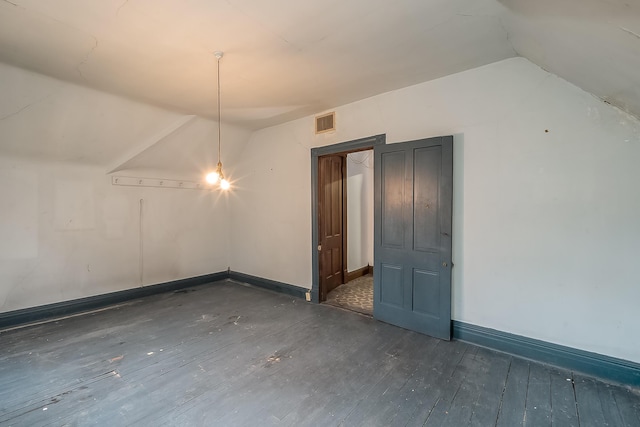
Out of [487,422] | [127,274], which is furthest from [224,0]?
[127,274]

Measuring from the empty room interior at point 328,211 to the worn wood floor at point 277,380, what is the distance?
0.02 meters

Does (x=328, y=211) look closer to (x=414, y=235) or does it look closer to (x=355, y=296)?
(x=355, y=296)

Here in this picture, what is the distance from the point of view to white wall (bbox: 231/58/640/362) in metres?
2.31

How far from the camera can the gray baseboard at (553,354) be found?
2.28m

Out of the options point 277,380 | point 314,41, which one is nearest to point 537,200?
point 314,41

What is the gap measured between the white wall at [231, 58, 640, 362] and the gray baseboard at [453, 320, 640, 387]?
6cm

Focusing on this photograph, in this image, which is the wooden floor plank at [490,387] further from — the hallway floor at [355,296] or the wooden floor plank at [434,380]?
the hallway floor at [355,296]

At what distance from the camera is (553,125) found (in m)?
2.54

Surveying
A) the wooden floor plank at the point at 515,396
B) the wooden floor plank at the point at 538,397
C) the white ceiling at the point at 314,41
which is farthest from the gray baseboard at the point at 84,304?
the wooden floor plank at the point at 538,397

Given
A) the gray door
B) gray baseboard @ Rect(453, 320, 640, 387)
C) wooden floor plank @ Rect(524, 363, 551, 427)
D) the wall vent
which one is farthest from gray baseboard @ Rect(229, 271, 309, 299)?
wooden floor plank @ Rect(524, 363, 551, 427)

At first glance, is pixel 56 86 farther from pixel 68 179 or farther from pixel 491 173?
pixel 491 173

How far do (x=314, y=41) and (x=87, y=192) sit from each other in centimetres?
386

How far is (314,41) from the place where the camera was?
2.39m

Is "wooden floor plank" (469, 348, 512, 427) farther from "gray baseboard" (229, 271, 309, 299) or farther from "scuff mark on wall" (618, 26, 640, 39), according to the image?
"gray baseboard" (229, 271, 309, 299)
